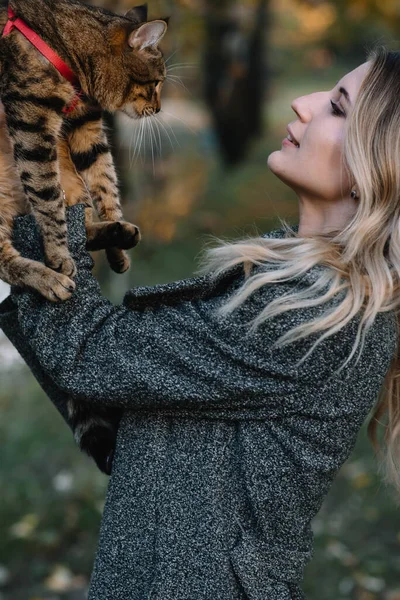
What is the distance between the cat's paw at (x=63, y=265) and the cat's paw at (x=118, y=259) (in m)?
0.25

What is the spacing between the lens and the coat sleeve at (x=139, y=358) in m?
1.60

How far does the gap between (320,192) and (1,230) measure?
0.75 metres

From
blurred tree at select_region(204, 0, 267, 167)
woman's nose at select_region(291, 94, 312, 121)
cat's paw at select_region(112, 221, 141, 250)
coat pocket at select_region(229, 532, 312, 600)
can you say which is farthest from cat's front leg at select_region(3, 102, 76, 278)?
blurred tree at select_region(204, 0, 267, 167)

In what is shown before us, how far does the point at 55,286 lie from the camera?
1626 millimetres

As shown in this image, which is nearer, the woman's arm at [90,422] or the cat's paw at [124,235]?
the woman's arm at [90,422]

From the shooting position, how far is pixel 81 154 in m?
2.10

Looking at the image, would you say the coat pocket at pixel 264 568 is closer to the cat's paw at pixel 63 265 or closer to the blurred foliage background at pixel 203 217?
the cat's paw at pixel 63 265

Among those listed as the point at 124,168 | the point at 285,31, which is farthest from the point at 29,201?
the point at 285,31

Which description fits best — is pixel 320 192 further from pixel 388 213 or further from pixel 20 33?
pixel 20 33

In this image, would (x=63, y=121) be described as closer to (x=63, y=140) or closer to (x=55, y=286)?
(x=63, y=140)

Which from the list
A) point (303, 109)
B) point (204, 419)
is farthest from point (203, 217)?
point (204, 419)

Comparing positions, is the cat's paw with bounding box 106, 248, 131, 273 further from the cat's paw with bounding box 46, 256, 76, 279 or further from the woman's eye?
the woman's eye

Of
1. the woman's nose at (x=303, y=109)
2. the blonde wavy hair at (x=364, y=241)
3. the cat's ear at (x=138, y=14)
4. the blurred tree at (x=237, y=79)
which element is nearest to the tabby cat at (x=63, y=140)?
the cat's ear at (x=138, y=14)

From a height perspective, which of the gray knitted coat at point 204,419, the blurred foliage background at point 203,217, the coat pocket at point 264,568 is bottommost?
the blurred foliage background at point 203,217
